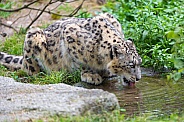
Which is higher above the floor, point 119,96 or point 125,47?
point 125,47

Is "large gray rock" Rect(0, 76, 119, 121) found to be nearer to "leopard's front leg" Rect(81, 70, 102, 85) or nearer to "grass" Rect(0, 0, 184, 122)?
"grass" Rect(0, 0, 184, 122)

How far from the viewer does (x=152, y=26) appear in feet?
27.9

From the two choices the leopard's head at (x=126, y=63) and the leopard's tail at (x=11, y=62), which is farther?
the leopard's tail at (x=11, y=62)

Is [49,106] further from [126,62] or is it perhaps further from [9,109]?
Answer: [126,62]

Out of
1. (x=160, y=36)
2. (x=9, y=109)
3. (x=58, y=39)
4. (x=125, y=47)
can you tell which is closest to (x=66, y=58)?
(x=58, y=39)

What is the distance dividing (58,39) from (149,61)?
1.23 meters

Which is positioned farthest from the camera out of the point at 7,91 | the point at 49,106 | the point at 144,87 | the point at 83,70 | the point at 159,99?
the point at 83,70

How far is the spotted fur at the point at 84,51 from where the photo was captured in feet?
23.5

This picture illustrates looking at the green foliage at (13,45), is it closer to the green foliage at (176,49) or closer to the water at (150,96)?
the water at (150,96)

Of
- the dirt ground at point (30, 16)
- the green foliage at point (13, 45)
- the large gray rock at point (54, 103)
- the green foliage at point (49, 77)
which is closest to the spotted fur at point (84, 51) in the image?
the green foliage at point (49, 77)

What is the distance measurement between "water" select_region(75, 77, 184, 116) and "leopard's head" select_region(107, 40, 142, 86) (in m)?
0.13

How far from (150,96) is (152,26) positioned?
2.14m

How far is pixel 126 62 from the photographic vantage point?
7.10 m

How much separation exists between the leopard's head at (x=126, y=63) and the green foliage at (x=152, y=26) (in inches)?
22.8
